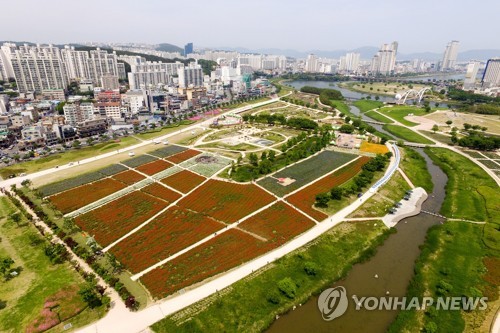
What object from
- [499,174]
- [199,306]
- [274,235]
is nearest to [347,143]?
[499,174]

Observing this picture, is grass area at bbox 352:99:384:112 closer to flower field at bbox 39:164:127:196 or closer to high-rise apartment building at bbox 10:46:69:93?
flower field at bbox 39:164:127:196

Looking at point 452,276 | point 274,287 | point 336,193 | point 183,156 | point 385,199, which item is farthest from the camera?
point 183,156

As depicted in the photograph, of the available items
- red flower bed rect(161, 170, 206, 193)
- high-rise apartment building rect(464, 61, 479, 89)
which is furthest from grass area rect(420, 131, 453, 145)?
high-rise apartment building rect(464, 61, 479, 89)

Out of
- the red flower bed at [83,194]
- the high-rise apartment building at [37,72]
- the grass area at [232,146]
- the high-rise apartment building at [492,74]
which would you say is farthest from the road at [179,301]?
the high-rise apartment building at [492,74]

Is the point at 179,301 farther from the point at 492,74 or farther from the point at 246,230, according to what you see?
the point at 492,74

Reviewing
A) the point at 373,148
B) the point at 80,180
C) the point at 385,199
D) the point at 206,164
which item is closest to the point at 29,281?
the point at 80,180
